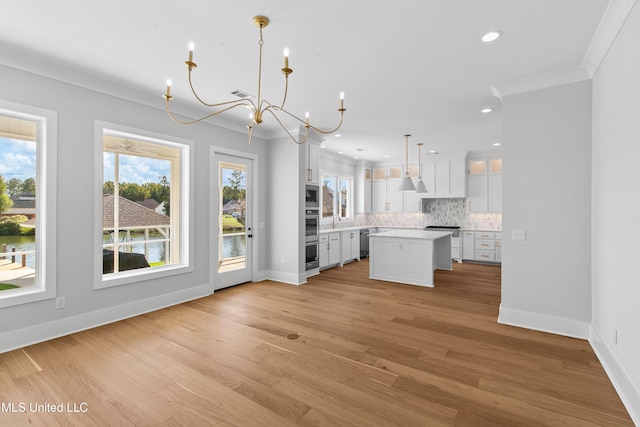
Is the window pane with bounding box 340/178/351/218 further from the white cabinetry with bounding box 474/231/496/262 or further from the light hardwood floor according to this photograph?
the light hardwood floor

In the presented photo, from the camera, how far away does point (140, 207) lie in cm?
405

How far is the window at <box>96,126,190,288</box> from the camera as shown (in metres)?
3.68

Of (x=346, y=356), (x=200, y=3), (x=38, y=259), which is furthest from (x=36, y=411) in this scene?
(x=200, y=3)

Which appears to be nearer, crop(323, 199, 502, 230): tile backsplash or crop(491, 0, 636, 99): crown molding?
crop(491, 0, 636, 99): crown molding

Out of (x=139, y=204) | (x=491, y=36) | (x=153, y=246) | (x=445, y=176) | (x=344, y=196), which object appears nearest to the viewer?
(x=491, y=36)

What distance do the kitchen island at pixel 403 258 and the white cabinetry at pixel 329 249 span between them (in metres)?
1.14

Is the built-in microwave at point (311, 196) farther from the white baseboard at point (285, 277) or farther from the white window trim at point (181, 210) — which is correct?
the white window trim at point (181, 210)

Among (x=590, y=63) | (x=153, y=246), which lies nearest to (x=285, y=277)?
(x=153, y=246)

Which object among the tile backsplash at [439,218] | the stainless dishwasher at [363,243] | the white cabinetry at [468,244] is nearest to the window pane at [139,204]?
the tile backsplash at [439,218]

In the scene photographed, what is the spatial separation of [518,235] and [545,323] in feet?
3.19

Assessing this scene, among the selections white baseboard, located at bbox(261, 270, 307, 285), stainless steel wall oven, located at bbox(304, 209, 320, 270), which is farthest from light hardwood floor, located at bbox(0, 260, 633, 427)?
stainless steel wall oven, located at bbox(304, 209, 320, 270)

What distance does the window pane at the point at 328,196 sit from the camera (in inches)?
309

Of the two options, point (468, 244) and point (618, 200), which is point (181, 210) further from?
point (468, 244)

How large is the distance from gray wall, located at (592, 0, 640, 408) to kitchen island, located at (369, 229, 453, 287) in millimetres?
2420
